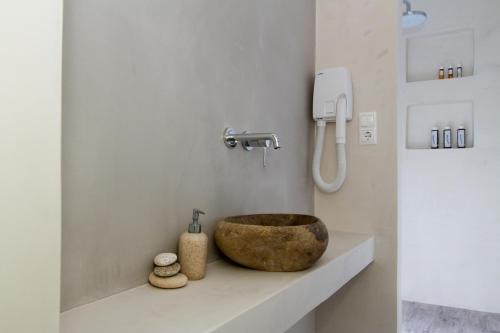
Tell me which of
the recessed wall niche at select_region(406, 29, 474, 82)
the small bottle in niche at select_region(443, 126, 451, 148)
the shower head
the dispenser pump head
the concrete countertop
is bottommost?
the concrete countertop

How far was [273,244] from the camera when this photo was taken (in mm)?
859

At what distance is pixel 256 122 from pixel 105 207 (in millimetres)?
645

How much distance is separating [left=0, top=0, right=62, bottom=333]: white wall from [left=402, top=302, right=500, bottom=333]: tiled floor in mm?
2693

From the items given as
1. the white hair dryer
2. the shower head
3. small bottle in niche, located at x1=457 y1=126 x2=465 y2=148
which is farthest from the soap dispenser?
small bottle in niche, located at x1=457 y1=126 x2=465 y2=148

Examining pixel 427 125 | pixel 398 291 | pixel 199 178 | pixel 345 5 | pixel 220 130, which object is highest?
pixel 345 5

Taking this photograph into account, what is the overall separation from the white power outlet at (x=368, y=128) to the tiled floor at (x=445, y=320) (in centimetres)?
170

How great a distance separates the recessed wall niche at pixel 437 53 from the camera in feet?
9.88

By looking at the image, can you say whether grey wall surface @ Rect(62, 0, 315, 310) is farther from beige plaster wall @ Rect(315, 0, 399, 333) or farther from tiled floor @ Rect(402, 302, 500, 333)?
tiled floor @ Rect(402, 302, 500, 333)

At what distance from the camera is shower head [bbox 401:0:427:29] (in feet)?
8.79

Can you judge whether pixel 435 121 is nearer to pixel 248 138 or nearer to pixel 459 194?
pixel 459 194

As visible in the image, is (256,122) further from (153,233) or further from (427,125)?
(427,125)

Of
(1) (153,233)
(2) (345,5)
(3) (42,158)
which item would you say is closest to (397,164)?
(2) (345,5)

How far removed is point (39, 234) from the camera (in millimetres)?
425

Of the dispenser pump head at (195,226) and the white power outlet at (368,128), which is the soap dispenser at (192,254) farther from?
the white power outlet at (368,128)
